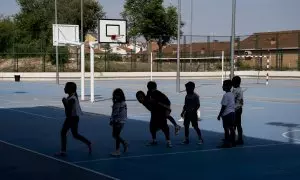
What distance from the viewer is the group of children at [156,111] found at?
11.0 metres

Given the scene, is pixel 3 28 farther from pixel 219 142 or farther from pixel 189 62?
pixel 219 142

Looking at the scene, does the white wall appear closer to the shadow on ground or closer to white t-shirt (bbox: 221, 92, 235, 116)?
the shadow on ground

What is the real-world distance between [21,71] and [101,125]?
42770 millimetres

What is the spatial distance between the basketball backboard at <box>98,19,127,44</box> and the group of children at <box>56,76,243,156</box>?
43.9 ft

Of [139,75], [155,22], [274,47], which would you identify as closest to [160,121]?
[139,75]

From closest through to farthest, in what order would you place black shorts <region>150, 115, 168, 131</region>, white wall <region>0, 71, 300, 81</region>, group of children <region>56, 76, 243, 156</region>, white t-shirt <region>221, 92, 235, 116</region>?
group of children <region>56, 76, 243, 156</region>
white t-shirt <region>221, 92, 235, 116</region>
black shorts <region>150, 115, 168, 131</region>
white wall <region>0, 71, 300, 81</region>

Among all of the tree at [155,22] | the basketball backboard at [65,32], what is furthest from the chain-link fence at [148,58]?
the basketball backboard at [65,32]

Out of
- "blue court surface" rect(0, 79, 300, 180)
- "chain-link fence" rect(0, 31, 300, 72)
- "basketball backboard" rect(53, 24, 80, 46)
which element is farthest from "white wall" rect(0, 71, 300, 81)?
"blue court surface" rect(0, 79, 300, 180)

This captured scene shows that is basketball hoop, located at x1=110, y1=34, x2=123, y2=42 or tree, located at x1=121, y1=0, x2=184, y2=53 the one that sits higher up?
tree, located at x1=121, y1=0, x2=184, y2=53

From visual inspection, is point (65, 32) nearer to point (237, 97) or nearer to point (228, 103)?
point (237, 97)

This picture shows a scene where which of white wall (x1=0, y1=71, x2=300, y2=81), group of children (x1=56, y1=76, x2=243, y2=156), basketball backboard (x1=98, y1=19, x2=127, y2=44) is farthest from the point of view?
A: white wall (x1=0, y1=71, x2=300, y2=81)

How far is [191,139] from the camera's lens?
1370 cm

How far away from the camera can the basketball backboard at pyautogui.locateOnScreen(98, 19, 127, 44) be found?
1001 inches

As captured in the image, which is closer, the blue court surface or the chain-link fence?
the blue court surface
